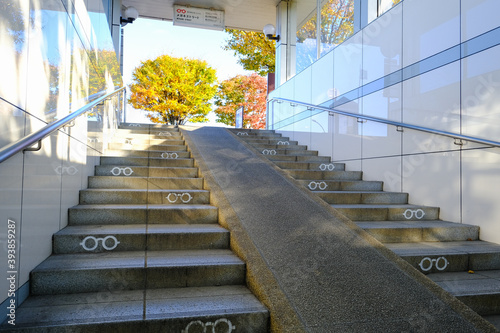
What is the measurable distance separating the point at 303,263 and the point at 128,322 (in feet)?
3.90

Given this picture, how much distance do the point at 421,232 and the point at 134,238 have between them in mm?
2694

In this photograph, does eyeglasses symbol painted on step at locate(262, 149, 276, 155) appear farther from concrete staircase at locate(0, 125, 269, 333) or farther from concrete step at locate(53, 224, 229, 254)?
concrete step at locate(53, 224, 229, 254)

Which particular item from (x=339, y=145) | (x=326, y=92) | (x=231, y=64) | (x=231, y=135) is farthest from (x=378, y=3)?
(x=231, y=64)

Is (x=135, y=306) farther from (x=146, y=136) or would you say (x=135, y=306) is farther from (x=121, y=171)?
(x=146, y=136)

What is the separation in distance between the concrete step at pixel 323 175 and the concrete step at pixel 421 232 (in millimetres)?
1533

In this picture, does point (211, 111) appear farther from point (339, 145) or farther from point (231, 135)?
point (339, 145)

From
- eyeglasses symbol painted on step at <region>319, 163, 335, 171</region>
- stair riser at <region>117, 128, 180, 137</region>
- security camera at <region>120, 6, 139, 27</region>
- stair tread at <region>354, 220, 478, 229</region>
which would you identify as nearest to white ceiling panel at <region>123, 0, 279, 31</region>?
security camera at <region>120, 6, 139, 27</region>

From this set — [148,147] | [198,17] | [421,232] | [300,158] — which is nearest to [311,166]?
[300,158]

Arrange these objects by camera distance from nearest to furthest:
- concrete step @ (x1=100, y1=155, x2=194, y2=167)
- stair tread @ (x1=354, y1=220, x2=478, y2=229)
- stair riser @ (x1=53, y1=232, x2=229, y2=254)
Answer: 1. stair riser @ (x1=53, y1=232, x2=229, y2=254)
2. stair tread @ (x1=354, y1=220, x2=478, y2=229)
3. concrete step @ (x1=100, y1=155, x2=194, y2=167)

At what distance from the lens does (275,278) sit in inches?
87.4

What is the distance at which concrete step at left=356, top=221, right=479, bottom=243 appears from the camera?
3.33m

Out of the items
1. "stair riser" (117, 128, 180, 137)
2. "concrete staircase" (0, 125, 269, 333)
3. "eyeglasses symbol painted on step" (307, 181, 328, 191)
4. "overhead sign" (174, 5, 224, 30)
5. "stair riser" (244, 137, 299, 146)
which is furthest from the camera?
"overhead sign" (174, 5, 224, 30)

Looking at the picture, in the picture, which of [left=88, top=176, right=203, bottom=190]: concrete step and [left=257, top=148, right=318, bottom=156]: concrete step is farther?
[left=257, top=148, right=318, bottom=156]: concrete step

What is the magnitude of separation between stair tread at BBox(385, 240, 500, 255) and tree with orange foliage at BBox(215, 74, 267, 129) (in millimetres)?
14823
